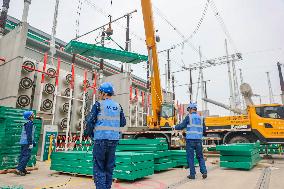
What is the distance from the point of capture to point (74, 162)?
6641mm

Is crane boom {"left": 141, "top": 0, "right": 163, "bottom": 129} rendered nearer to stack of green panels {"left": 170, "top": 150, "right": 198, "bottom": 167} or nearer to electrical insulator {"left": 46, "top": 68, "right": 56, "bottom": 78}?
stack of green panels {"left": 170, "top": 150, "right": 198, "bottom": 167}

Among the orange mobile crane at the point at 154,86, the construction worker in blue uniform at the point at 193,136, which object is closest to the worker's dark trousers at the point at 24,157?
the construction worker in blue uniform at the point at 193,136

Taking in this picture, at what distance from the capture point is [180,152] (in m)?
8.80

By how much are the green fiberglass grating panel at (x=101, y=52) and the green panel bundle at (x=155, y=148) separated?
6449mm

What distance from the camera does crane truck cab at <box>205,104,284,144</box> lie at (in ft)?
39.3

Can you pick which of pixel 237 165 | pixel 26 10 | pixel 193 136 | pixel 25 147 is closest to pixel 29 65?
pixel 26 10

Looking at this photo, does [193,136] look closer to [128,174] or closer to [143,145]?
[143,145]

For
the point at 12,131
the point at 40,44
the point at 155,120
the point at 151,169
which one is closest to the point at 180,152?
the point at 151,169

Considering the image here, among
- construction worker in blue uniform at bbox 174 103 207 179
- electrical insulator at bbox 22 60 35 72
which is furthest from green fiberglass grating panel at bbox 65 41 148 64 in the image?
construction worker in blue uniform at bbox 174 103 207 179

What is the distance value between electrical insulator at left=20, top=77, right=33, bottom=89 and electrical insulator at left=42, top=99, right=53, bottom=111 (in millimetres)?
1224

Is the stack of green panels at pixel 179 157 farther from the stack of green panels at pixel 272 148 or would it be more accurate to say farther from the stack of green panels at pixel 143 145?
the stack of green panels at pixel 272 148

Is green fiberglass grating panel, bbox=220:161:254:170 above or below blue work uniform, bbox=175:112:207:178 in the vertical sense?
below

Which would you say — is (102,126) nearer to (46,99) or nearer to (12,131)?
(12,131)

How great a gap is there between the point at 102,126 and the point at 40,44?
1956 centimetres
